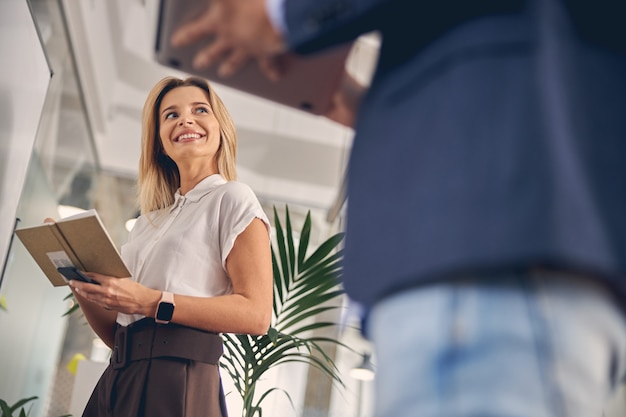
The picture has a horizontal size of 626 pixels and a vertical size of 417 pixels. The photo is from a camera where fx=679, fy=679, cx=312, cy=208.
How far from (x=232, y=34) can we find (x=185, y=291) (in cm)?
93

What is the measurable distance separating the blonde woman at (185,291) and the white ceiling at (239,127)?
499 cm

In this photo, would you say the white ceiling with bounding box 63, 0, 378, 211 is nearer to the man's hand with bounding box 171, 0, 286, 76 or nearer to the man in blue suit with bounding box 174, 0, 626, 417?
the man's hand with bounding box 171, 0, 286, 76

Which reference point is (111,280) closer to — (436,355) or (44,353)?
(436,355)

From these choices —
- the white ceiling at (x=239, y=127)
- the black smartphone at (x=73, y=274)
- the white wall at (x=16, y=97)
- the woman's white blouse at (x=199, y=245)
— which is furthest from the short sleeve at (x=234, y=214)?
the white ceiling at (x=239, y=127)

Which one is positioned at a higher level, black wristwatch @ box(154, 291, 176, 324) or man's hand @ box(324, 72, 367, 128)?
man's hand @ box(324, 72, 367, 128)

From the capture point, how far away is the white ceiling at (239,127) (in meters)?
6.91

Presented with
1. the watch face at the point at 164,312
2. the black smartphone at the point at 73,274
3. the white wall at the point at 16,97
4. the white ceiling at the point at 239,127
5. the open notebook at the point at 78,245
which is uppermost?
the white ceiling at the point at 239,127

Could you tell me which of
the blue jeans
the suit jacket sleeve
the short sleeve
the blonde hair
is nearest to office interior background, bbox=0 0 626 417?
the blonde hair

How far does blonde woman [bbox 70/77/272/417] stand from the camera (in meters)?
1.48

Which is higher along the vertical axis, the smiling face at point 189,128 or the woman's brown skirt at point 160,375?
the smiling face at point 189,128

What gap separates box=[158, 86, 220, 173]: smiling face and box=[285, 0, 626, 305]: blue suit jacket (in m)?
1.17

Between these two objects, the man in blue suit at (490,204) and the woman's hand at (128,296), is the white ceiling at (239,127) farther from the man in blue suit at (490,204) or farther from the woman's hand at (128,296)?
the man in blue suit at (490,204)

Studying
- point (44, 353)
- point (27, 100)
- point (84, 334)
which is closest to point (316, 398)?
point (84, 334)

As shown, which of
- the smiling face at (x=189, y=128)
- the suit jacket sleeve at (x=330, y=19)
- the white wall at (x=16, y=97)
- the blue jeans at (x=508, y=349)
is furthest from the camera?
the white wall at (x=16, y=97)
